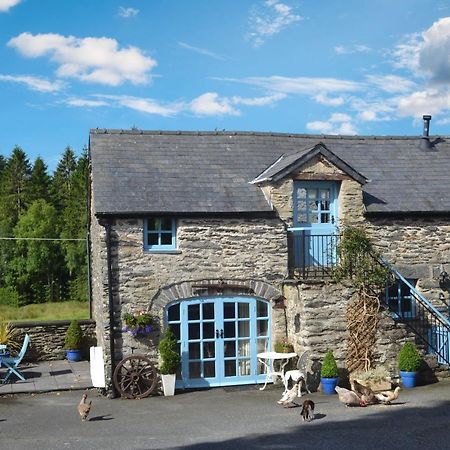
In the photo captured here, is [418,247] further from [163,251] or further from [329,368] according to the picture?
[163,251]

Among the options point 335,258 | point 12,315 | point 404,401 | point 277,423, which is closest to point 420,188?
Answer: point 335,258

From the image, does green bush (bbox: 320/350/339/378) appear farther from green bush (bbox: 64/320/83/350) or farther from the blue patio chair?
green bush (bbox: 64/320/83/350)

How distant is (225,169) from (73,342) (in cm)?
714

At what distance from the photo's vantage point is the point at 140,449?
10.3 metres

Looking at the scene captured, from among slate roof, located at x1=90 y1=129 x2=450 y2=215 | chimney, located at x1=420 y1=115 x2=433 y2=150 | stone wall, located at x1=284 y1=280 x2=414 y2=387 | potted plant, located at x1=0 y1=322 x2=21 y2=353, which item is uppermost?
chimney, located at x1=420 y1=115 x2=433 y2=150

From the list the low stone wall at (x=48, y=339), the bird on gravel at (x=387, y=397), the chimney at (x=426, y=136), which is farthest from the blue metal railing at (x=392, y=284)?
the low stone wall at (x=48, y=339)

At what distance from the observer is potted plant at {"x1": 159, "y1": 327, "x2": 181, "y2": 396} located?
1444cm

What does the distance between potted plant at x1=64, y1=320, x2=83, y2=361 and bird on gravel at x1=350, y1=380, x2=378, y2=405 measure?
9.40m

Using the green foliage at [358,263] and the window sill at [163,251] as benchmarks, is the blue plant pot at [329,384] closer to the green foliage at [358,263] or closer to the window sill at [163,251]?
the green foliage at [358,263]

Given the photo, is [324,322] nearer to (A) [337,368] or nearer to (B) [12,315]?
(A) [337,368]

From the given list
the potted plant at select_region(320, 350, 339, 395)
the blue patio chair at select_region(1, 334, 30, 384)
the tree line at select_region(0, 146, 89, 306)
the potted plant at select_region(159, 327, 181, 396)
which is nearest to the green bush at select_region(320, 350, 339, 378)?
the potted plant at select_region(320, 350, 339, 395)

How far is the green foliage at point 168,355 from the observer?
14.4m

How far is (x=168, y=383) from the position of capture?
14586 mm

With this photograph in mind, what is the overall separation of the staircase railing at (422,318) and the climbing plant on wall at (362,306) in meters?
0.54
